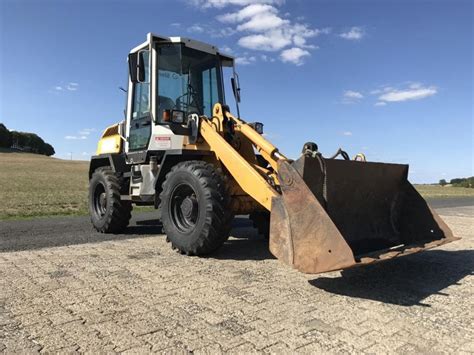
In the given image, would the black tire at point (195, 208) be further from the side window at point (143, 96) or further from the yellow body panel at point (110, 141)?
the yellow body panel at point (110, 141)

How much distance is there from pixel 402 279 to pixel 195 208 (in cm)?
280

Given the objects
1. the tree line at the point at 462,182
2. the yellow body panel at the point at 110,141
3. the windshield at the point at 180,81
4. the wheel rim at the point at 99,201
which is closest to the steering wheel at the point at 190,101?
the windshield at the point at 180,81

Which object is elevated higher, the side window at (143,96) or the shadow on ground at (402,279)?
the side window at (143,96)

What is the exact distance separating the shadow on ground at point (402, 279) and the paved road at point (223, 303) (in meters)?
0.01

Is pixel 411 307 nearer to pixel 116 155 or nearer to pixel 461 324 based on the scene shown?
pixel 461 324

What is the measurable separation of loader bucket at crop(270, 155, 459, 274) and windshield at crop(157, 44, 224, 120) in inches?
116

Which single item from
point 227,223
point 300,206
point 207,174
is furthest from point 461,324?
point 207,174

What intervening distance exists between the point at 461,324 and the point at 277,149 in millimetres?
3002

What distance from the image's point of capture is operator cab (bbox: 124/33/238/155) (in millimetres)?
6727

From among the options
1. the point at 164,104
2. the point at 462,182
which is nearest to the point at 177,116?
the point at 164,104

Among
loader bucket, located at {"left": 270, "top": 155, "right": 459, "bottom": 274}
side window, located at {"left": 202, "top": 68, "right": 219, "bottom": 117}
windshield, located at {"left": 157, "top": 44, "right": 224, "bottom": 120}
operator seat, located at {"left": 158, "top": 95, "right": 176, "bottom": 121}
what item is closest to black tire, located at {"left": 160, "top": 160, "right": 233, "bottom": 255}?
loader bucket, located at {"left": 270, "top": 155, "right": 459, "bottom": 274}

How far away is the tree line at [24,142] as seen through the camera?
106m

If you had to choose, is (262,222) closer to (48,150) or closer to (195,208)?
(195,208)

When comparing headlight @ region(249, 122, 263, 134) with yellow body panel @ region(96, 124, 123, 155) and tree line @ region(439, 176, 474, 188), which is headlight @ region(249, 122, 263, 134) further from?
tree line @ region(439, 176, 474, 188)
